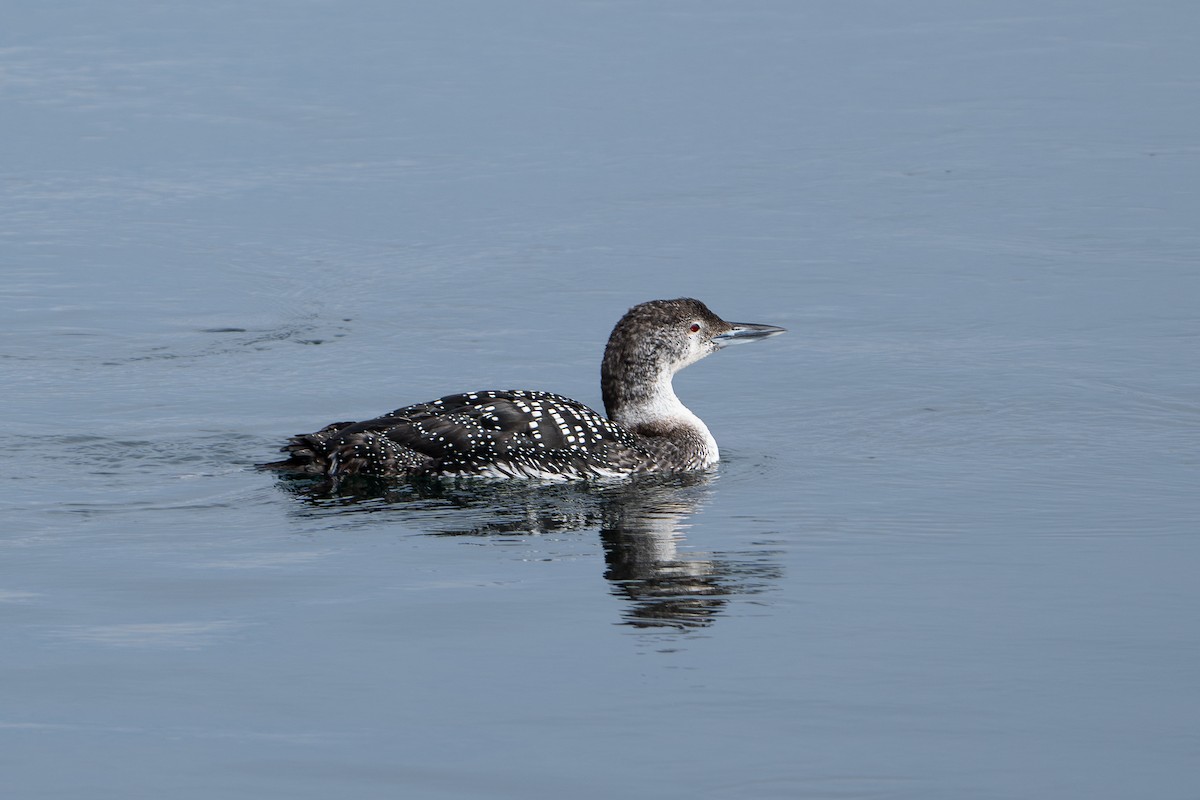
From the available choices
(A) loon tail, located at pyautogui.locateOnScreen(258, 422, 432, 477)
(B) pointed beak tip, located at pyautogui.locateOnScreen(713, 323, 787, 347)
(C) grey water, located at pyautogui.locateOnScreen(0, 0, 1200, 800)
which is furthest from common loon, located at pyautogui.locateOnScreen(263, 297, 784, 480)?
(B) pointed beak tip, located at pyautogui.locateOnScreen(713, 323, 787, 347)

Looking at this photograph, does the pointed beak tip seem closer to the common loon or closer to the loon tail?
the common loon

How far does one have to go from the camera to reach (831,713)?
5.90m

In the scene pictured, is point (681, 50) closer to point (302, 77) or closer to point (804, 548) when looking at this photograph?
point (302, 77)

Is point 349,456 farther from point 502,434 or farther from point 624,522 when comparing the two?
point 624,522

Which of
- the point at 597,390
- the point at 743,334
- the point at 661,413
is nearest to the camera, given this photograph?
the point at 661,413

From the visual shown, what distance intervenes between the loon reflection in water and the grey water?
0.03 meters

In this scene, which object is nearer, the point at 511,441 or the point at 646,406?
the point at 511,441

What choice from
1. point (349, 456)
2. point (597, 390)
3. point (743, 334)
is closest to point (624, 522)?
point (349, 456)

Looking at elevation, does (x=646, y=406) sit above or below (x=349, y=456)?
above

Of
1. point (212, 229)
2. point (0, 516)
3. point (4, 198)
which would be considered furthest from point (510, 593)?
point (4, 198)

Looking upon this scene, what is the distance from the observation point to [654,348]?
9992 millimetres

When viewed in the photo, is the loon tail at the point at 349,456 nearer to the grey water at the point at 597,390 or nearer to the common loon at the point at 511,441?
the common loon at the point at 511,441

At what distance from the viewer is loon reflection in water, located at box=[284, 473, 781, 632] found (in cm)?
723

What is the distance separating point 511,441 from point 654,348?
1.13 meters
